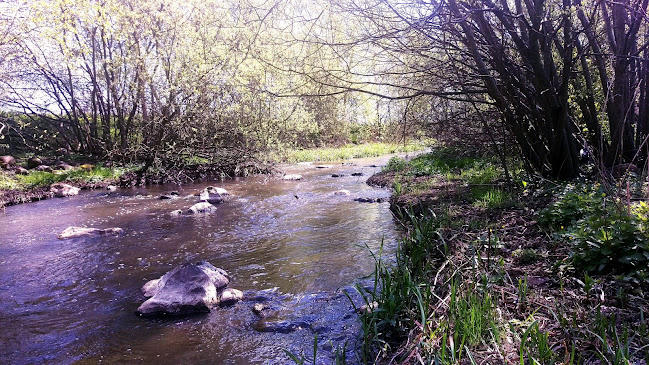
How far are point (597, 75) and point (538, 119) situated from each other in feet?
5.67

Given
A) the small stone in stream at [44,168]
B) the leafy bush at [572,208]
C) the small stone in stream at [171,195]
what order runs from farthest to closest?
1. the small stone in stream at [44,168]
2. the small stone in stream at [171,195]
3. the leafy bush at [572,208]

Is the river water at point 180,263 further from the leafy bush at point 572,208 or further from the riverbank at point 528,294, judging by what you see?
the leafy bush at point 572,208

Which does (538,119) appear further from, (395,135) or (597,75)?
(395,135)

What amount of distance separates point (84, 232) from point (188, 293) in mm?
4627

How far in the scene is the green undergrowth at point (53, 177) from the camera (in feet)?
41.6

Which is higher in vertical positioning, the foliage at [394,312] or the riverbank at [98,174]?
the riverbank at [98,174]

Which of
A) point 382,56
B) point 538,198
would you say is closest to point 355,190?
point 382,56

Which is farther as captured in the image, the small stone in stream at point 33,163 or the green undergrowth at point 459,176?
the small stone in stream at point 33,163

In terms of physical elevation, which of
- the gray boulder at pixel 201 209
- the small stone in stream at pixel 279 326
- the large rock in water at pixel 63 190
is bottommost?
the small stone in stream at pixel 279 326

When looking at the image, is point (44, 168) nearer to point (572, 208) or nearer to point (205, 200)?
point (205, 200)

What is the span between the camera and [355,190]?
1195 centimetres

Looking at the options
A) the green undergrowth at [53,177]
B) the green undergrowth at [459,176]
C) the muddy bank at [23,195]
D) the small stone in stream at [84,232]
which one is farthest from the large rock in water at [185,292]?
the green undergrowth at [53,177]

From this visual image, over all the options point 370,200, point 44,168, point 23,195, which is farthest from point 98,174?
point 370,200

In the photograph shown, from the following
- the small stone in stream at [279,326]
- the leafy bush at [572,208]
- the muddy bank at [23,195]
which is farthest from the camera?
the muddy bank at [23,195]
